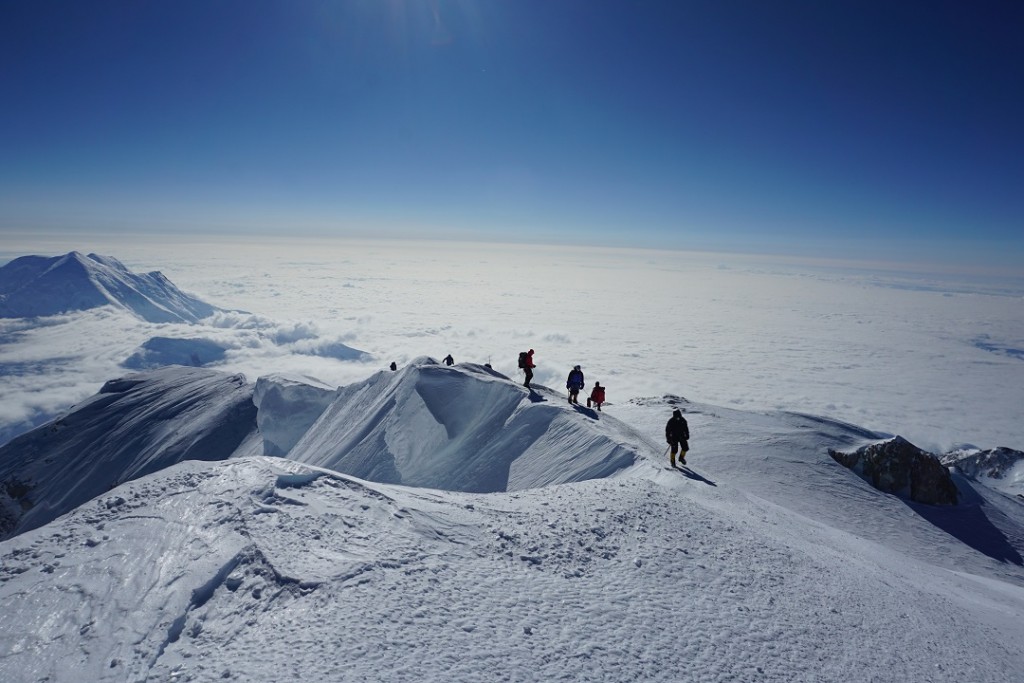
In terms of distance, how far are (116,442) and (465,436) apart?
180 ft

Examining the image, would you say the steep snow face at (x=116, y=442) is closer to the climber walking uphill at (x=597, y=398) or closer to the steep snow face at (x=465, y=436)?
the steep snow face at (x=465, y=436)

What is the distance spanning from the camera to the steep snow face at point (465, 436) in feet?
70.5

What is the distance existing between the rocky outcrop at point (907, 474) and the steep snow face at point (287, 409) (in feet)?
138

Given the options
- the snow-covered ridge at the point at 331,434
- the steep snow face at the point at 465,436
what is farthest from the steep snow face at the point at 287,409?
the steep snow face at the point at 465,436

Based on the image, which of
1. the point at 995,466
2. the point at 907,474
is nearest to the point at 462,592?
the point at 907,474

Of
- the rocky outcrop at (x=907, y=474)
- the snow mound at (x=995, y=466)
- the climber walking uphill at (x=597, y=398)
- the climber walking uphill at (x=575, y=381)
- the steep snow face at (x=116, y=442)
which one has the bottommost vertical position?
the steep snow face at (x=116, y=442)

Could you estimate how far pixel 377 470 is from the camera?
28625mm

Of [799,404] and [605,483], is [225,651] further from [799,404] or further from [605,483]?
[799,404]

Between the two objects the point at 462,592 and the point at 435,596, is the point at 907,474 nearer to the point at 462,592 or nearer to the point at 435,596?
the point at 462,592

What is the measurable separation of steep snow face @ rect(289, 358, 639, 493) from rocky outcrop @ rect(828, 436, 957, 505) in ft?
47.3

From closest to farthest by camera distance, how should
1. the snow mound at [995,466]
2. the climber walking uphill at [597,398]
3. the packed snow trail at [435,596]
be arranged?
the packed snow trail at [435,596]
the climber walking uphill at [597,398]
the snow mound at [995,466]

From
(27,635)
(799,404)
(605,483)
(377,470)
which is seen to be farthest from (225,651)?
(799,404)

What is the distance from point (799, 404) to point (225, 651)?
510 ft

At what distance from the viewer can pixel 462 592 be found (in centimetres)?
798
